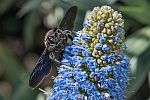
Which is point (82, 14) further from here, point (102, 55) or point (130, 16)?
point (102, 55)

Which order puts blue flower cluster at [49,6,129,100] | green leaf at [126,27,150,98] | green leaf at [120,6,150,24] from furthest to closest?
green leaf at [120,6,150,24] < green leaf at [126,27,150,98] < blue flower cluster at [49,6,129,100]

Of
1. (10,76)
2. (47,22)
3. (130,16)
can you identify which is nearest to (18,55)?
(47,22)

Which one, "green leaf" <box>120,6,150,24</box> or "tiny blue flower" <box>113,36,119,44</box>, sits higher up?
"tiny blue flower" <box>113,36,119,44</box>

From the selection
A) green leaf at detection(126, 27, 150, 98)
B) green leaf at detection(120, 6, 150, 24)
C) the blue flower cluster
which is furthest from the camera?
green leaf at detection(120, 6, 150, 24)

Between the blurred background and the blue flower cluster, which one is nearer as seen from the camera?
the blue flower cluster

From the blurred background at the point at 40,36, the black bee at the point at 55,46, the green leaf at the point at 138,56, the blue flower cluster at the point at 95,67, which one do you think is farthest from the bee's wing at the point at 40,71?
the green leaf at the point at 138,56

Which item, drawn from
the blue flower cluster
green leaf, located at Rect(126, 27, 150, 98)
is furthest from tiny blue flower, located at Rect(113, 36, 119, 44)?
green leaf, located at Rect(126, 27, 150, 98)

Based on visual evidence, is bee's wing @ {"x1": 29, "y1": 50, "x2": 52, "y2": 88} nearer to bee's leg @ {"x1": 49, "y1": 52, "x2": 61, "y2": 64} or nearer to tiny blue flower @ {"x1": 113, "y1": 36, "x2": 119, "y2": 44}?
bee's leg @ {"x1": 49, "y1": 52, "x2": 61, "y2": 64}
